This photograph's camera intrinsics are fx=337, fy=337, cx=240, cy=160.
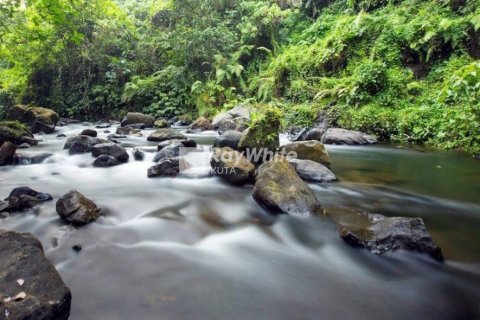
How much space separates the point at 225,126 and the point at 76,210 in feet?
28.4

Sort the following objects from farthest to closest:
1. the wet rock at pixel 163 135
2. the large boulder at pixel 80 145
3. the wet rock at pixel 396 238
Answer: the wet rock at pixel 163 135 → the large boulder at pixel 80 145 → the wet rock at pixel 396 238

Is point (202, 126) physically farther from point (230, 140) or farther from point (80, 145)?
point (230, 140)

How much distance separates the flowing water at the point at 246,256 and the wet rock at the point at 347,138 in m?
3.79

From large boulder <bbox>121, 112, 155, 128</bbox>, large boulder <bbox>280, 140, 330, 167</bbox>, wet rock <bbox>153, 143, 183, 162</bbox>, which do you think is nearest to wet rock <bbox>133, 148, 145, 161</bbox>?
wet rock <bbox>153, 143, 183, 162</bbox>

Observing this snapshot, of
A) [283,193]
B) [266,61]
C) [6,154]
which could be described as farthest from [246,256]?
[266,61]

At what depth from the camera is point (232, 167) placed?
5.35 meters

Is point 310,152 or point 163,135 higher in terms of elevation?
point 310,152

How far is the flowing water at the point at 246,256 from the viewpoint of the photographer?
235 cm

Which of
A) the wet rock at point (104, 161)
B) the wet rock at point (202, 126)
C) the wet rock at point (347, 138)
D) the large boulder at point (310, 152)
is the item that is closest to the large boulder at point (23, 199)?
the wet rock at point (104, 161)

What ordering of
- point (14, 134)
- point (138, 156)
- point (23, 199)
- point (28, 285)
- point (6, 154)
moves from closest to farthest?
point (28, 285) → point (23, 199) → point (6, 154) → point (138, 156) → point (14, 134)

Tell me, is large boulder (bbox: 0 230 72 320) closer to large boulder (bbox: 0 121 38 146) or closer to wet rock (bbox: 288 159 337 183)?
Answer: wet rock (bbox: 288 159 337 183)

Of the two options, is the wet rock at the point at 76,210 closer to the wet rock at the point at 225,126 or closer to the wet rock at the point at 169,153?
the wet rock at the point at 169,153

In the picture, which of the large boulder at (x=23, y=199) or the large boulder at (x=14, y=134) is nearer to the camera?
the large boulder at (x=23, y=199)

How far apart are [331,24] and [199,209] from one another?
14503mm
